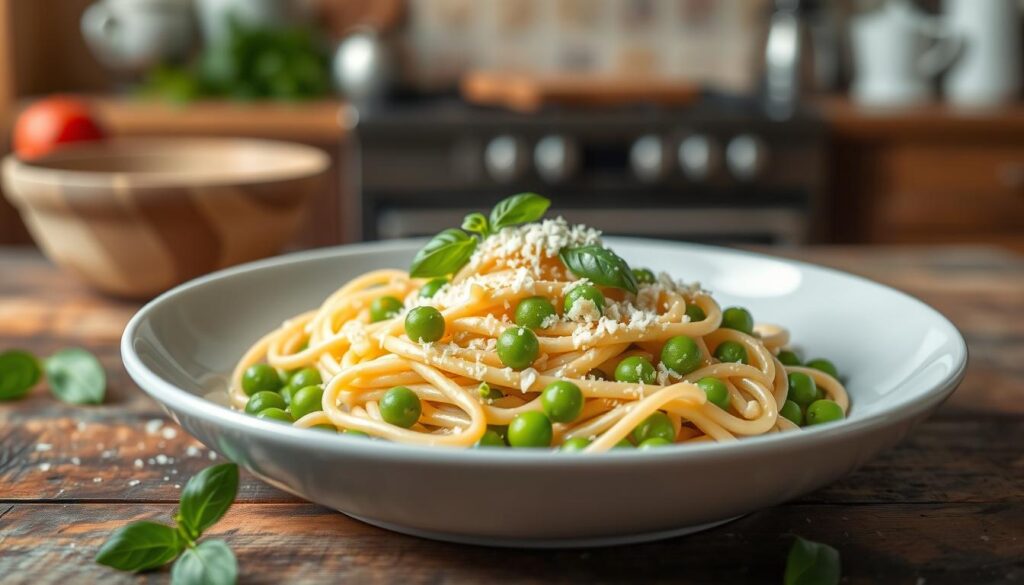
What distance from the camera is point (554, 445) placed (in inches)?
39.8

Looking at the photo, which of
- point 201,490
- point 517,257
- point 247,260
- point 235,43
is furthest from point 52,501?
point 235,43

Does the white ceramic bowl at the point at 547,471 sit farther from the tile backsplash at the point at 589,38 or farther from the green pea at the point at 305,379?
the tile backsplash at the point at 589,38

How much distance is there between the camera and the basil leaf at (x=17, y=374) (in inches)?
52.2

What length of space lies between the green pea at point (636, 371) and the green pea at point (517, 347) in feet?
0.28

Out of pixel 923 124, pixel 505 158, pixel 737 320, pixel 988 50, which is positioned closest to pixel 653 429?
pixel 737 320

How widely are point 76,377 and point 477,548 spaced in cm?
64

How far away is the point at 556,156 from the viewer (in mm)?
3373

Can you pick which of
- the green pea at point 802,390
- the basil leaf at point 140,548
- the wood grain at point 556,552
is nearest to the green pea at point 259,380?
the wood grain at point 556,552

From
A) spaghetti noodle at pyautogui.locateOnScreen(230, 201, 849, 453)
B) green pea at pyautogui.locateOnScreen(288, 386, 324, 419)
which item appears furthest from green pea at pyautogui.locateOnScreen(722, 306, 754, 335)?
green pea at pyautogui.locateOnScreen(288, 386, 324, 419)

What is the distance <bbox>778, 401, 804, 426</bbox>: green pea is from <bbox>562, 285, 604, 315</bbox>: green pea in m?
0.22

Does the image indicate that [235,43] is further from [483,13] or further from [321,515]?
[321,515]

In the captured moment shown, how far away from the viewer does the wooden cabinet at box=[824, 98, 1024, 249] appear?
3557mm

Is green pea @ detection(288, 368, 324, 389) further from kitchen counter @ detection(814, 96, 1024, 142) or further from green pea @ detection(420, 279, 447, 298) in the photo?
kitchen counter @ detection(814, 96, 1024, 142)

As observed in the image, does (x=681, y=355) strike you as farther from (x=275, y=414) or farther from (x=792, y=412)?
(x=275, y=414)
